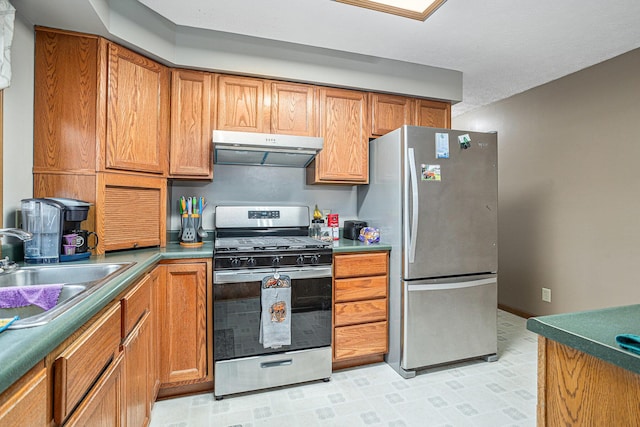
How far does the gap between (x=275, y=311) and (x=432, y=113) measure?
2.12 metres

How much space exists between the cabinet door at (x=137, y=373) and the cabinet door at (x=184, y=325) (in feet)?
0.87

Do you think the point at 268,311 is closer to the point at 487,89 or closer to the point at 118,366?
the point at 118,366

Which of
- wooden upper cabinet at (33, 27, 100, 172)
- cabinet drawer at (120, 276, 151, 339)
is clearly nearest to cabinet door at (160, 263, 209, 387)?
cabinet drawer at (120, 276, 151, 339)

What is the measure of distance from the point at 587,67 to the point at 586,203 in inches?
45.3

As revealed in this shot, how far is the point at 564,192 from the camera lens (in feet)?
9.61

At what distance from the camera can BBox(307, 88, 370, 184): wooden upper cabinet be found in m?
2.54

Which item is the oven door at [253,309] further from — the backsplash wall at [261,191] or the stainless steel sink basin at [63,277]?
the backsplash wall at [261,191]

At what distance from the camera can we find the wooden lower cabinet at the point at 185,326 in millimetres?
1930

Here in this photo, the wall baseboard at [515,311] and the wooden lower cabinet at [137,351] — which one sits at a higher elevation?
the wooden lower cabinet at [137,351]

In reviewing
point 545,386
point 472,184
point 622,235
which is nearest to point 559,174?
point 622,235

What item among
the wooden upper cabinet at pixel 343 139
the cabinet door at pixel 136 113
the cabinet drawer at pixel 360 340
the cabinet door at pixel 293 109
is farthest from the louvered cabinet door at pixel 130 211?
the cabinet drawer at pixel 360 340

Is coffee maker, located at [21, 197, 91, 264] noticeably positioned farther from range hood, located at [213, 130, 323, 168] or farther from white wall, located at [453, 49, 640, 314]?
white wall, located at [453, 49, 640, 314]

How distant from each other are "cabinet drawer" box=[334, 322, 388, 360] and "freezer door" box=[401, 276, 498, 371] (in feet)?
0.63

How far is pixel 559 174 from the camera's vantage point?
117 inches
